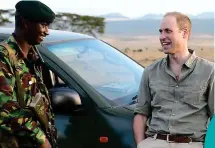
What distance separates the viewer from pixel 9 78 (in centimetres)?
267

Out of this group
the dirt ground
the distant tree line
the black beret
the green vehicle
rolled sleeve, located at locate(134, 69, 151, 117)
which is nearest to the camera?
the black beret

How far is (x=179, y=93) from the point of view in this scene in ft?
11.0

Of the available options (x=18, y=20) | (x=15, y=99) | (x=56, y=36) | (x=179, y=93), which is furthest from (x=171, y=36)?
(x=56, y=36)

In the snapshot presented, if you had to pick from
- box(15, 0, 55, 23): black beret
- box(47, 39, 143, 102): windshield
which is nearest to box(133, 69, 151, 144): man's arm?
box(47, 39, 143, 102): windshield

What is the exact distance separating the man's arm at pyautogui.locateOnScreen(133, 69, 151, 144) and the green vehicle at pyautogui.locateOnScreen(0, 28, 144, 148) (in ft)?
1.04

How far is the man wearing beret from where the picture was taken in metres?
2.66

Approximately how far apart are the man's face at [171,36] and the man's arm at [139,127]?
503 millimetres

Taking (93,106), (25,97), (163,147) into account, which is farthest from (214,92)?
(25,97)

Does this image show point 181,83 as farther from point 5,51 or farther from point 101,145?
point 5,51

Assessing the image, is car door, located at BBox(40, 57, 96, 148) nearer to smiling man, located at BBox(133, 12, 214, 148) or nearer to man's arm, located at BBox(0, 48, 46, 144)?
smiling man, located at BBox(133, 12, 214, 148)

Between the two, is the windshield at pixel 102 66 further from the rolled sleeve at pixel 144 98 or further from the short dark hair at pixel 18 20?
the short dark hair at pixel 18 20

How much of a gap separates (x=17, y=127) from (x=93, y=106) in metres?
1.29

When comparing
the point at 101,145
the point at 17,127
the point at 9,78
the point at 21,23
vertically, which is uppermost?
the point at 21,23

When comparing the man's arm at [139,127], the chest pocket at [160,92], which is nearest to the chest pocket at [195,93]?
the chest pocket at [160,92]
